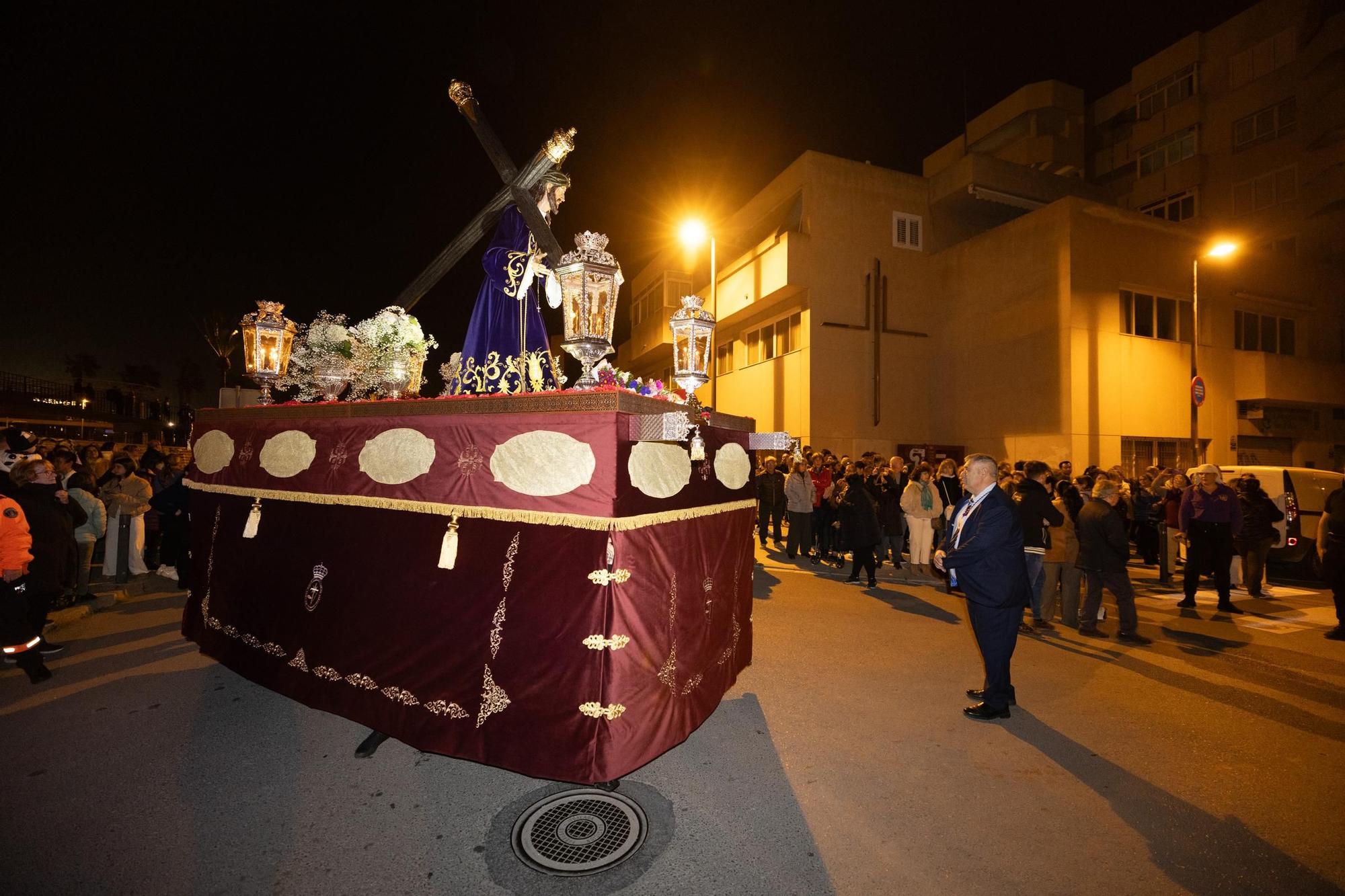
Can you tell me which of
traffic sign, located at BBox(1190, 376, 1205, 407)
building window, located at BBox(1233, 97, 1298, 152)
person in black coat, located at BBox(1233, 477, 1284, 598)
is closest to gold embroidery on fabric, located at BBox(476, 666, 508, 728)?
person in black coat, located at BBox(1233, 477, 1284, 598)

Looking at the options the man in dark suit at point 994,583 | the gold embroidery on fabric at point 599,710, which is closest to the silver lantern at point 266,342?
the gold embroidery on fabric at point 599,710

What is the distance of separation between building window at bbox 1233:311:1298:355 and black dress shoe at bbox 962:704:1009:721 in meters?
25.7

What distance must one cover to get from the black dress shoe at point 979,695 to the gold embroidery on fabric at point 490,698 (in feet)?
12.5

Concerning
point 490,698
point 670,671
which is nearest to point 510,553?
point 490,698

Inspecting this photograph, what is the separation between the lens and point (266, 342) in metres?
5.61

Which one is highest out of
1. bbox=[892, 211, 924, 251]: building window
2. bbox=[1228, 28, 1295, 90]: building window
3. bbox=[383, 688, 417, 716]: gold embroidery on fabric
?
bbox=[1228, 28, 1295, 90]: building window

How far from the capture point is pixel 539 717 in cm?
324

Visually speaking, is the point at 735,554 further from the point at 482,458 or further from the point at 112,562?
the point at 112,562

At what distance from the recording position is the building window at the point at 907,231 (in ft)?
72.0

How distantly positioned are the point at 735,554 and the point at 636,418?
6.30 ft

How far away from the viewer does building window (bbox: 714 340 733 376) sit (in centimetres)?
2658

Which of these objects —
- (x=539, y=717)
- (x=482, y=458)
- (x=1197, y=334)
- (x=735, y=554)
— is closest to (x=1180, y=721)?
(x=735, y=554)

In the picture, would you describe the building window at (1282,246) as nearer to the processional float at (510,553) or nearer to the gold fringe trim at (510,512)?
the processional float at (510,553)

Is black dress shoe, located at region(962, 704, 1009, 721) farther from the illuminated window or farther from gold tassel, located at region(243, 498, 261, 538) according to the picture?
the illuminated window
